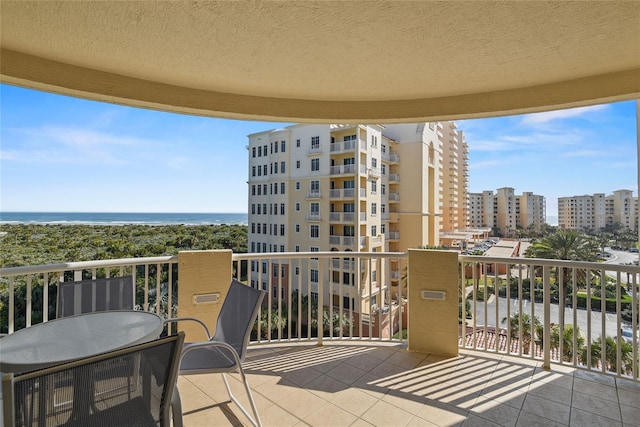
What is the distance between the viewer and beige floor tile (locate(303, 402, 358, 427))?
2109mm

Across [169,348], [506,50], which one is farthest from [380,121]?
[169,348]

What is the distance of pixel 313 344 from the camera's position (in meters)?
3.41

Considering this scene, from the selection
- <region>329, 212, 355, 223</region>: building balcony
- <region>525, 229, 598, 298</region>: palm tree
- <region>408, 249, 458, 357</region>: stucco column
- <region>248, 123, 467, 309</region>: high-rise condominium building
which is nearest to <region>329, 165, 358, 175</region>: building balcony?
<region>248, 123, 467, 309</region>: high-rise condominium building

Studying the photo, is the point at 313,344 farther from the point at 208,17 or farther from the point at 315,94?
the point at 208,17

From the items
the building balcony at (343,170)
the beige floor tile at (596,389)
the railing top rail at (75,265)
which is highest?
the building balcony at (343,170)

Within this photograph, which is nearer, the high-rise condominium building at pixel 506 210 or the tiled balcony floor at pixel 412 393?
the tiled balcony floor at pixel 412 393

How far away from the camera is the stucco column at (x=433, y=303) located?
10.1 ft

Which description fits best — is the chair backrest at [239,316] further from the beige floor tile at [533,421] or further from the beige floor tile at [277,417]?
the beige floor tile at [533,421]

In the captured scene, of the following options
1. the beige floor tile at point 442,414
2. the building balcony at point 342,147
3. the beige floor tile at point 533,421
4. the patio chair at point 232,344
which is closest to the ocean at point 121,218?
the building balcony at point 342,147

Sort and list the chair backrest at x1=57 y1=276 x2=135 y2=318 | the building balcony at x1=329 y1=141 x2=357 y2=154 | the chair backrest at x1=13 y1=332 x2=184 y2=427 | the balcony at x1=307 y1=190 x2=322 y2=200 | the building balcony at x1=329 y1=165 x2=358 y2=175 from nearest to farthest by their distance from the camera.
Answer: the chair backrest at x1=13 y1=332 x2=184 y2=427, the chair backrest at x1=57 y1=276 x2=135 y2=318, the building balcony at x1=329 y1=165 x2=358 y2=175, the building balcony at x1=329 y1=141 x2=357 y2=154, the balcony at x1=307 y1=190 x2=322 y2=200

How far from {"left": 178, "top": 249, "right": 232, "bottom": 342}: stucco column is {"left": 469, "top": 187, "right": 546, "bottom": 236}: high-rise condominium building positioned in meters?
12.3

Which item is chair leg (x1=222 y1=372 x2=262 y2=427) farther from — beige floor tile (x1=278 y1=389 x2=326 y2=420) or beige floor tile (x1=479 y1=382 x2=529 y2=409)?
beige floor tile (x1=479 y1=382 x2=529 y2=409)

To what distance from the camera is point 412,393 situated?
2463 millimetres

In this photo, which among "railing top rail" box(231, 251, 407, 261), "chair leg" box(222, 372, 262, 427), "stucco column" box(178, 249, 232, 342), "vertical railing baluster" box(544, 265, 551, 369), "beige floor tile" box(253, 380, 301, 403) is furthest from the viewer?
"railing top rail" box(231, 251, 407, 261)
